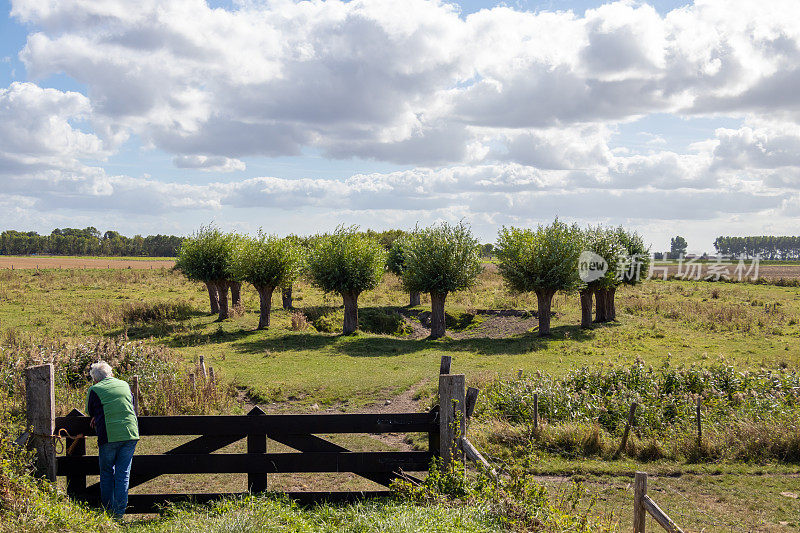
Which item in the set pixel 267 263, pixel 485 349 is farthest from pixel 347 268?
pixel 485 349

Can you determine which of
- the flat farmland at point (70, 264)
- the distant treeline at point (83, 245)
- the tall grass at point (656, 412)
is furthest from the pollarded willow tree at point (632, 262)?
the distant treeline at point (83, 245)

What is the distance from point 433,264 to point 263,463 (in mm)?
27981

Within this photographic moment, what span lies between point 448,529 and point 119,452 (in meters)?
4.61

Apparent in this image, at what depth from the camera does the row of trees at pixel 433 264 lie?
3503 cm

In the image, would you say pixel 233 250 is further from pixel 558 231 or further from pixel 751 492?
pixel 751 492

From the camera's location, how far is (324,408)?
1873 cm

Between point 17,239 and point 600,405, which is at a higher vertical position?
point 17,239

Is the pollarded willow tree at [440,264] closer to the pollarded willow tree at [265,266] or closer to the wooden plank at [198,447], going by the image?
the pollarded willow tree at [265,266]

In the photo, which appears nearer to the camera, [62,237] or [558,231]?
[558,231]

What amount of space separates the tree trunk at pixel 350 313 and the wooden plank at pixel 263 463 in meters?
27.8

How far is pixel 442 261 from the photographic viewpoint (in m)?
35.2

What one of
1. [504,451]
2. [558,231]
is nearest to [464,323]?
[558,231]

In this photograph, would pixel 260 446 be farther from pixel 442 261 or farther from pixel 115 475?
pixel 442 261

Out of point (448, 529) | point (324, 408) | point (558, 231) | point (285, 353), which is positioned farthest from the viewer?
point (558, 231)
